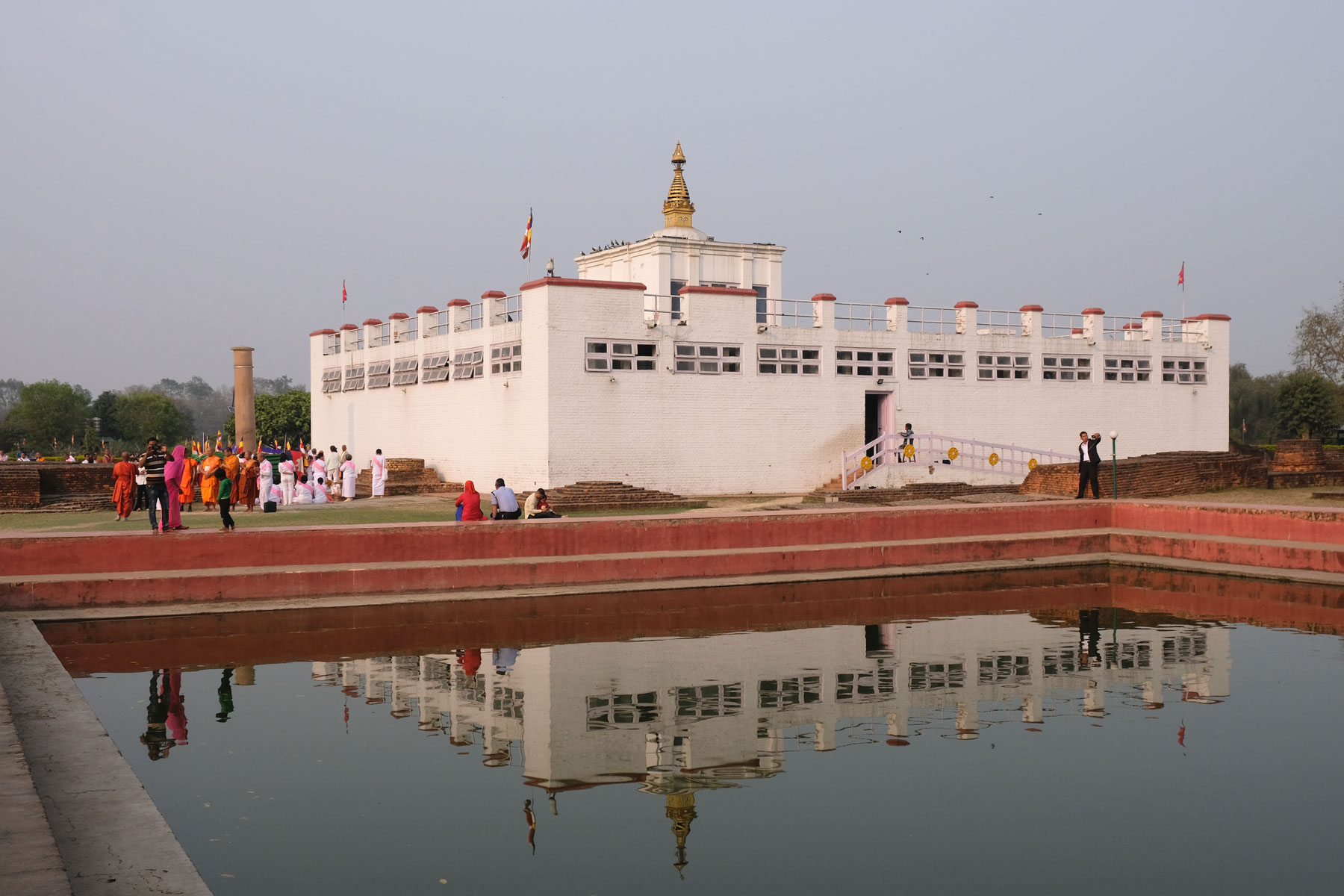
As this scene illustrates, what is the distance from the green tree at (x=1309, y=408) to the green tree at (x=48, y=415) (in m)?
72.9

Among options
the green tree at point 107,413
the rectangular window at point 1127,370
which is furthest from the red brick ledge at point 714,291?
the green tree at point 107,413

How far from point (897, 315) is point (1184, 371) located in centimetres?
1025

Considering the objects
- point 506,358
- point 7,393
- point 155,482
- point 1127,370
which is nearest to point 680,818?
point 155,482

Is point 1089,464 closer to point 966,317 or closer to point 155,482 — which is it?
point 966,317

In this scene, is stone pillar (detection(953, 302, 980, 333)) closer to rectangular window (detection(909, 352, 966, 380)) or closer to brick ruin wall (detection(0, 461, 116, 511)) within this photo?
rectangular window (detection(909, 352, 966, 380))

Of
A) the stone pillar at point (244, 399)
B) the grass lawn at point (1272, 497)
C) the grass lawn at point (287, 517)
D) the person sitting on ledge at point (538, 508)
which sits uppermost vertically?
the stone pillar at point (244, 399)

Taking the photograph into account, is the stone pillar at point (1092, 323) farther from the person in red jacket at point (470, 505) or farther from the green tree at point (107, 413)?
the green tree at point (107, 413)

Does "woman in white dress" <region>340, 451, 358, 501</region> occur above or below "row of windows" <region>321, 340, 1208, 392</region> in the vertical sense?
below

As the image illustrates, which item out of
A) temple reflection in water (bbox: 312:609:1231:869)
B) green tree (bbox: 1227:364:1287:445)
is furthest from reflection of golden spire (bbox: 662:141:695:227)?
green tree (bbox: 1227:364:1287:445)

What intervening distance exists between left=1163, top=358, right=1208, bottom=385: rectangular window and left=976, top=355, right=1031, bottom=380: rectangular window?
5075 millimetres

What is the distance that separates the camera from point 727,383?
29.4m

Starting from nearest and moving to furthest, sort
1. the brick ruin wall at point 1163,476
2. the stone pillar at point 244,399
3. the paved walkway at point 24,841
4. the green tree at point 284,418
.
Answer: the paved walkway at point 24,841
the brick ruin wall at point 1163,476
the stone pillar at point 244,399
the green tree at point 284,418

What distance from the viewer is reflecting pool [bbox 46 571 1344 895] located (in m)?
Result: 7.83

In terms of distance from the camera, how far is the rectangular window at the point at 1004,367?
33.3 metres
